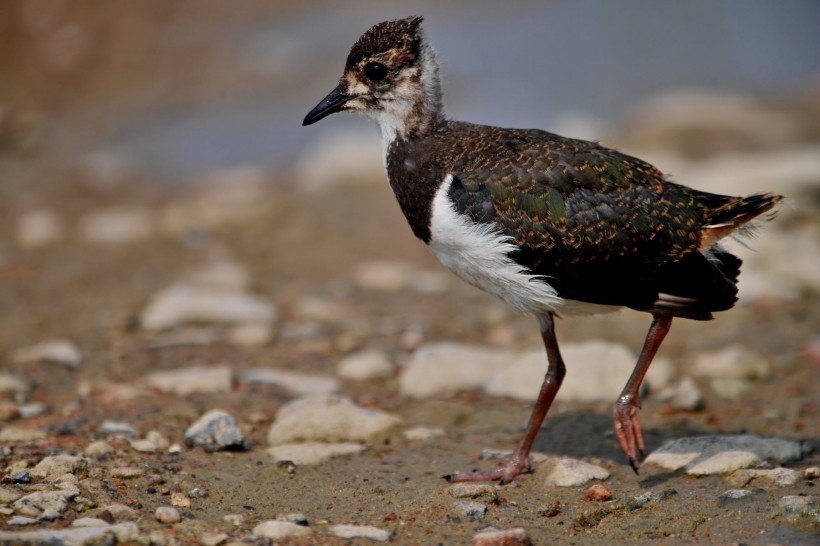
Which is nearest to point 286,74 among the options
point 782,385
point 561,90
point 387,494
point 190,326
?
point 561,90

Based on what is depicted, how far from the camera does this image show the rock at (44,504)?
591cm

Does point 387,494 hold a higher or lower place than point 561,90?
lower

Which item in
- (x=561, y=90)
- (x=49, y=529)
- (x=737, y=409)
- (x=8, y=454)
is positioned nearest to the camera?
(x=49, y=529)

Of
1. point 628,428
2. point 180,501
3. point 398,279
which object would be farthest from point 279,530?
point 398,279

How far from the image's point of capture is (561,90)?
69.6ft

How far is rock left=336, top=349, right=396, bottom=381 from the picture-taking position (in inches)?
382

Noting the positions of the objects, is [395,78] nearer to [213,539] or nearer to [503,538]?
[503,538]

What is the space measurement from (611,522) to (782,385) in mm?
3474

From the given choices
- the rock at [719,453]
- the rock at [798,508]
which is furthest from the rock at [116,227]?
the rock at [798,508]

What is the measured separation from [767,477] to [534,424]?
1583mm

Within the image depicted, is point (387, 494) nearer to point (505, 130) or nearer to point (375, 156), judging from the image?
point (505, 130)

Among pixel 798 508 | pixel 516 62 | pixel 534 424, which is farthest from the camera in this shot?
pixel 516 62

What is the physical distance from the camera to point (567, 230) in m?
7.00

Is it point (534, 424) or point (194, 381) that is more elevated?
point (534, 424)
